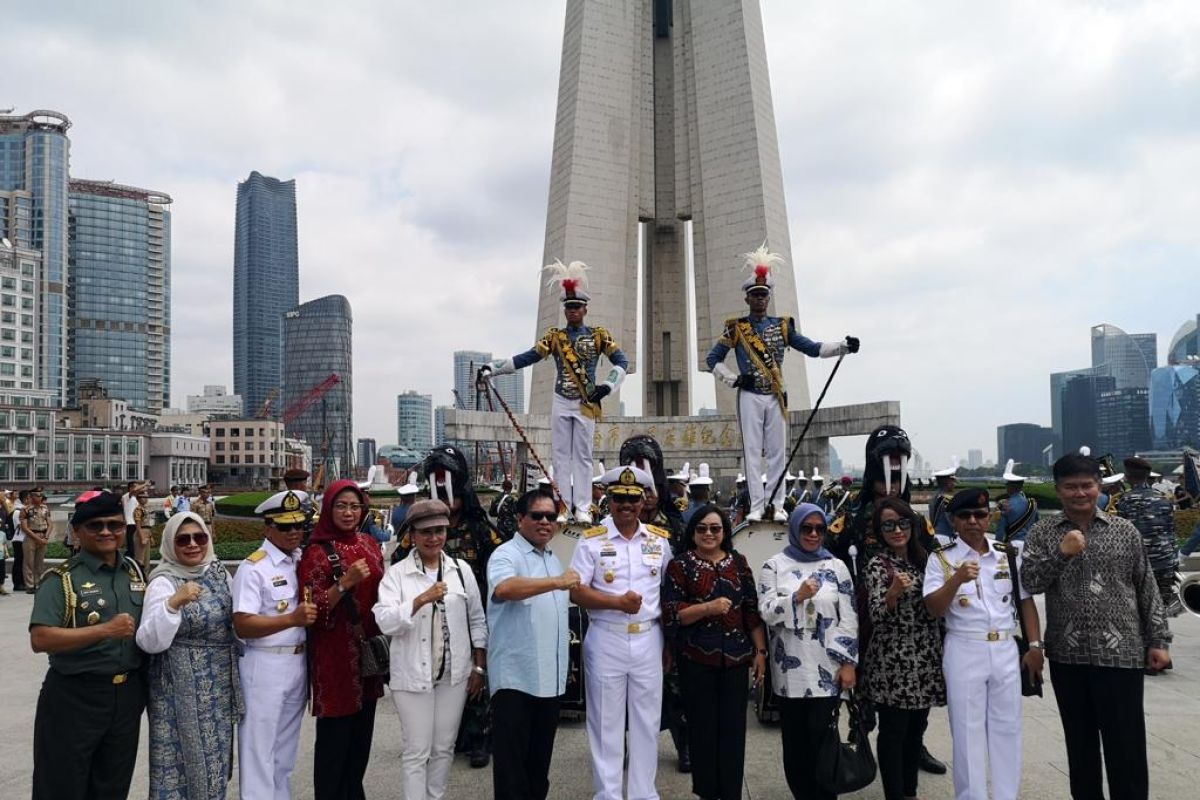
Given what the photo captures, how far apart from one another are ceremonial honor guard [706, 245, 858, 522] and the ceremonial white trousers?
2807 mm

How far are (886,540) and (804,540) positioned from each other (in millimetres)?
464

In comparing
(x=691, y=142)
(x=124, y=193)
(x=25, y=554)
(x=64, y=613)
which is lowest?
(x=25, y=554)

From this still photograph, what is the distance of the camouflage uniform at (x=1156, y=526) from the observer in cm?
701

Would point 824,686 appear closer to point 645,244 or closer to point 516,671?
point 516,671

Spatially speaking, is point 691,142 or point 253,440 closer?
point 691,142

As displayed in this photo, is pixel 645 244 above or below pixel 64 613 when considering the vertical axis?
above

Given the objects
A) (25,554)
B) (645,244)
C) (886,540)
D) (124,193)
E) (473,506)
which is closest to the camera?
(886,540)

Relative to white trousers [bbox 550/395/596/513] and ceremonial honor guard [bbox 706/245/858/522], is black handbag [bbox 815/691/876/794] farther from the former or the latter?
white trousers [bbox 550/395/596/513]

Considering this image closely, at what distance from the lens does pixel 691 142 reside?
28328 mm

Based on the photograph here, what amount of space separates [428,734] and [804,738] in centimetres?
175

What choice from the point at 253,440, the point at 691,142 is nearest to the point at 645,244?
the point at 691,142

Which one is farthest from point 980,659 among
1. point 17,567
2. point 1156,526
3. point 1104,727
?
point 17,567

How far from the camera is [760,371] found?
6707 mm

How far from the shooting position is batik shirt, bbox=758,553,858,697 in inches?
157
